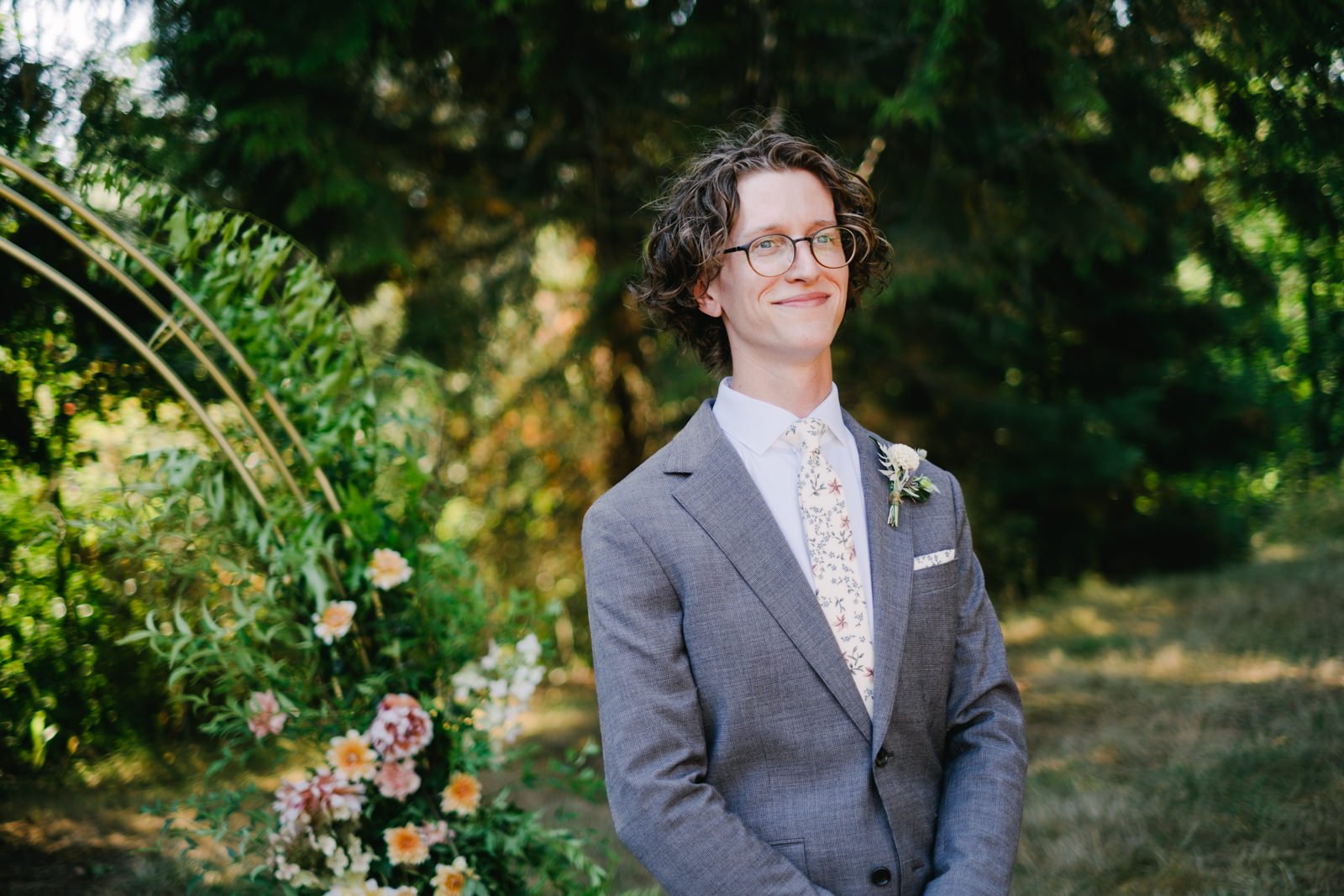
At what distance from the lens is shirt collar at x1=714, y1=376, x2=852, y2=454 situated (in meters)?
1.69

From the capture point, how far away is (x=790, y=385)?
5.57 feet

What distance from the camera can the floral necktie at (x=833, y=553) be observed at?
1622 millimetres

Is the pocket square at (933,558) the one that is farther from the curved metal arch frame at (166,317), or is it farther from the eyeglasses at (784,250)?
the curved metal arch frame at (166,317)

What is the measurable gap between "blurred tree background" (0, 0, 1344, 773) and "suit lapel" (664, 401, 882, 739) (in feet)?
4.51

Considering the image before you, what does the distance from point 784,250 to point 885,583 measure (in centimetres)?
58

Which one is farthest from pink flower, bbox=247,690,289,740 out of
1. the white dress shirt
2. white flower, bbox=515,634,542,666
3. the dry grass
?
the dry grass

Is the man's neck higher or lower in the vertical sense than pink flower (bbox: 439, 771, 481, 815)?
higher

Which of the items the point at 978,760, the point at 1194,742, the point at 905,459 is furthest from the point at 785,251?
the point at 1194,742

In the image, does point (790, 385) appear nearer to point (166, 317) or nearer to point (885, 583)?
point (885, 583)

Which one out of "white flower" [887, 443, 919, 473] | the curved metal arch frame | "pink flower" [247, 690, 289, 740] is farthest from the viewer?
"pink flower" [247, 690, 289, 740]

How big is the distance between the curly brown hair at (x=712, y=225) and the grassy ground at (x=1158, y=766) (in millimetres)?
1594

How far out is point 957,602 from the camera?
5.65ft

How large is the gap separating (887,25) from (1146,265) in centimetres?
488

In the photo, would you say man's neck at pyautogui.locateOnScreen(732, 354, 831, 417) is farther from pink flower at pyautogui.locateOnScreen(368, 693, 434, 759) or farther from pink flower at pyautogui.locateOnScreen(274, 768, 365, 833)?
pink flower at pyautogui.locateOnScreen(274, 768, 365, 833)
